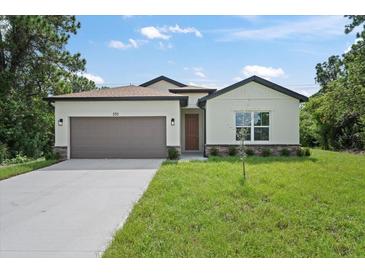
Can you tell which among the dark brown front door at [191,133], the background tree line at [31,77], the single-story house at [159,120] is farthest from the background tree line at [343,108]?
the background tree line at [31,77]

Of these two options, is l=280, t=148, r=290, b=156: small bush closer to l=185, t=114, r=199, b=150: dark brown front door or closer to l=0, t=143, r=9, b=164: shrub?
l=185, t=114, r=199, b=150: dark brown front door

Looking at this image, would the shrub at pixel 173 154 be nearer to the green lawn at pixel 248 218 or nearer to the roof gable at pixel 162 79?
the green lawn at pixel 248 218

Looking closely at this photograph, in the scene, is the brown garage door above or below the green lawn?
above

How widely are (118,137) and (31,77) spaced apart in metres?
8.40

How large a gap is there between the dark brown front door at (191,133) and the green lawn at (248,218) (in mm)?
9703

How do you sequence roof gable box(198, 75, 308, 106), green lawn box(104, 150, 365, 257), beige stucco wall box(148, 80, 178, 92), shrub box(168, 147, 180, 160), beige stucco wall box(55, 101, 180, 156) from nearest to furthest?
green lawn box(104, 150, 365, 257) → shrub box(168, 147, 180, 160) → beige stucco wall box(55, 101, 180, 156) → roof gable box(198, 75, 308, 106) → beige stucco wall box(148, 80, 178, 92)

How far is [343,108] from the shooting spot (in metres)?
16.8

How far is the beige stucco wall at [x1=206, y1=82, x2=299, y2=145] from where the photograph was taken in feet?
54.2

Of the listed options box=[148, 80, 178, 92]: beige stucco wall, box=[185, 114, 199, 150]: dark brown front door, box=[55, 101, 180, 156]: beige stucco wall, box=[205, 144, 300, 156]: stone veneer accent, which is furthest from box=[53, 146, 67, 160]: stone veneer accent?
box=[148, 80, 178, 92]: beige stucco wall

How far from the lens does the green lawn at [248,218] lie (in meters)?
4.84

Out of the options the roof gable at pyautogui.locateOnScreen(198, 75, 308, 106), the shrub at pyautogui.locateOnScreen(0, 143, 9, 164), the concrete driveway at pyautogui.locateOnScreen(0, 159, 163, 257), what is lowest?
the concrete driveway at pyautogui.locateOnScreen(0, 159, 163, 257)

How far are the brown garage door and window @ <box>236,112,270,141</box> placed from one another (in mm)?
3877

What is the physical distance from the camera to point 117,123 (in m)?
16.2

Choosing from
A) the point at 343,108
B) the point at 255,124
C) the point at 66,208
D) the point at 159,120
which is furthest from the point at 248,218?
the point at 343,108
